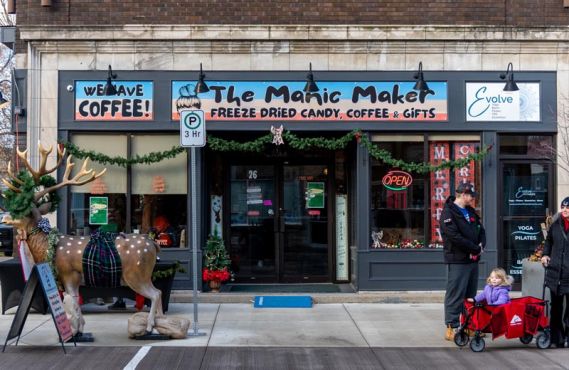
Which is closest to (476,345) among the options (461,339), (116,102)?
(461,339)

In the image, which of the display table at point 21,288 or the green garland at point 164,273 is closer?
the green garland at point 164,273

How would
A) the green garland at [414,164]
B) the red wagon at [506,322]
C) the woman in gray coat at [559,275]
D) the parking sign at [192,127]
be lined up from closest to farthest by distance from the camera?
the red wagon at [506,322], the woman in gray coat at [559,275], the parking sign at [192,127], the green garland at [414,164]

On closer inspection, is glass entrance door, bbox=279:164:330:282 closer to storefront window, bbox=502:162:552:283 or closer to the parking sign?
storefront window, bbox=502:162:552:283

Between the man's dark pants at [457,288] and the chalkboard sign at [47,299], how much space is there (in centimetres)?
451

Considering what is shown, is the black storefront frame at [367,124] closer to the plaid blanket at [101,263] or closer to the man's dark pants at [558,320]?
the man's dark pants at [558,320]

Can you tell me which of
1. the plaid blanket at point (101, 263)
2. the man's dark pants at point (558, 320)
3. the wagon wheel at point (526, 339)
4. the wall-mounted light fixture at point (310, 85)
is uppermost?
the wall-mounted light fixture at point (310, 85)

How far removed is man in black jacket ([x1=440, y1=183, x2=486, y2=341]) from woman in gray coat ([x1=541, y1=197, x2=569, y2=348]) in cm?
85

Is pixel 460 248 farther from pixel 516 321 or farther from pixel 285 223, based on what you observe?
pixel 285 223

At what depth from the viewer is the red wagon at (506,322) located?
7.65 meters

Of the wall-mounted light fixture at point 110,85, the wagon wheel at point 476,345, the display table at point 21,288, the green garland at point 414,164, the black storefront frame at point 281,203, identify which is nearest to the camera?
the wagon wheel at point 476,345

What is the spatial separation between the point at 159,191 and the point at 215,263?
1588 millimetres

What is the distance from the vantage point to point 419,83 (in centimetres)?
1126

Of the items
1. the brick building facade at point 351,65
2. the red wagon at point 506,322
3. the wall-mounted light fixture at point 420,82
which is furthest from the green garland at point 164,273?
the wall-mounted light fixture at point 420,82

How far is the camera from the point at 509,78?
11.4 m
